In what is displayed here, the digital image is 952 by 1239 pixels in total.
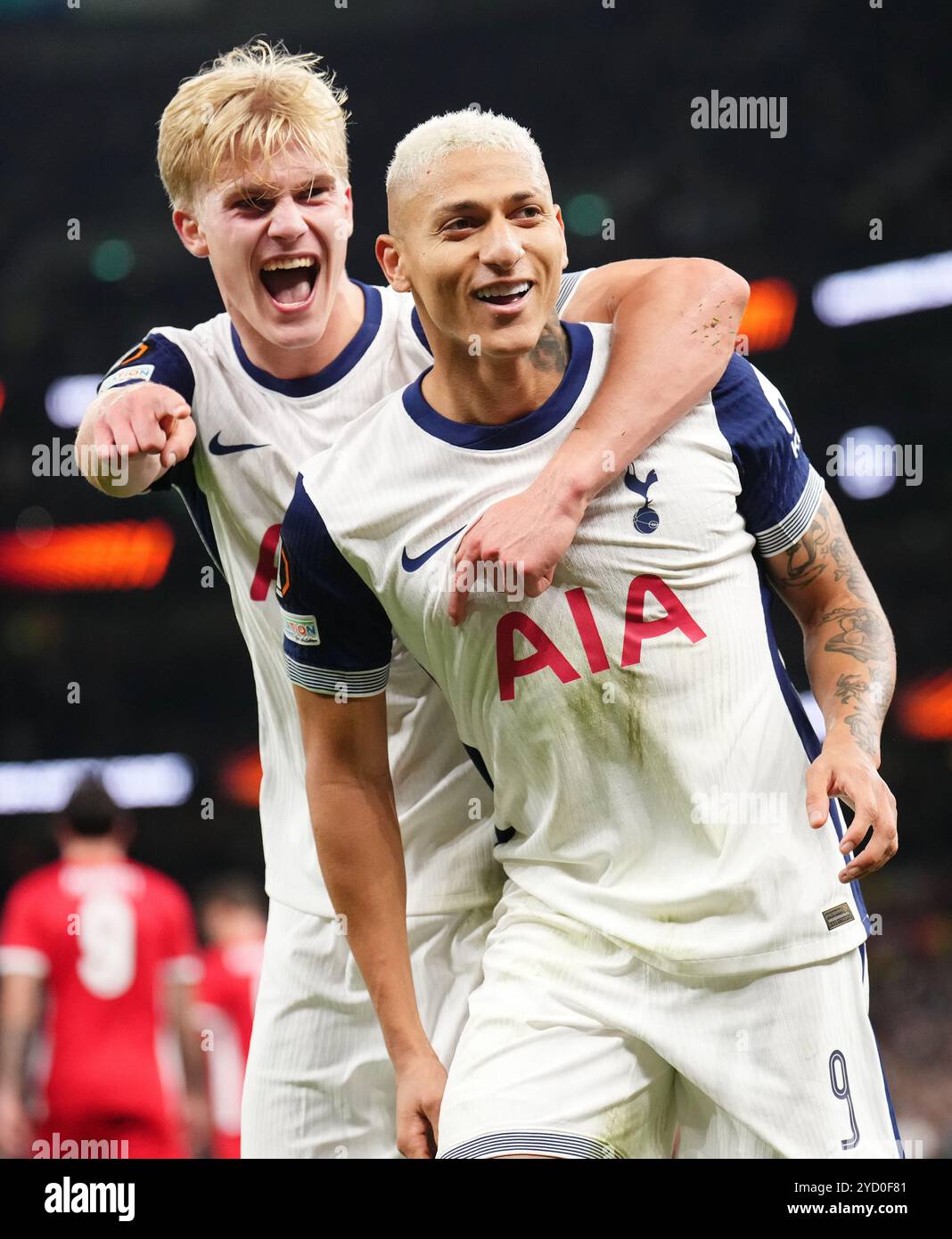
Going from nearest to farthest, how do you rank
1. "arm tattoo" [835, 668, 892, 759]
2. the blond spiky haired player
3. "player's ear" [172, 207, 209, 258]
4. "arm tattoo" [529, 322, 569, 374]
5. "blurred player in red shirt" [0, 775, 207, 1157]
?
1. "arm tattoo" [835, 668, 892, 759]
2. "arm tattoo" [529, 322, 569, 374]
3. the blond spiky haired player
4. "player's ear" [172, 207, 209, 258]
5. "blurred player in red shirt" [0, 775, 207, 1157]

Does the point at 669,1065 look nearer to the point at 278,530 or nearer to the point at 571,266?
the point at 278,530

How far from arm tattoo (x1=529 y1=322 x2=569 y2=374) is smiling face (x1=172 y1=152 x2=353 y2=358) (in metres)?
0.58

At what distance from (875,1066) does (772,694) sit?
1.96 ft

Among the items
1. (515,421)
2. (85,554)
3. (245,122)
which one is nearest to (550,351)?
(515,421)

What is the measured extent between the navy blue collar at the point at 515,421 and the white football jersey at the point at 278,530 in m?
0.36

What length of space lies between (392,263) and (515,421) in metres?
0.37

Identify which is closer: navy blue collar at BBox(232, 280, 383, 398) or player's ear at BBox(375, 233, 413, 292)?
player's ear at BBox(375, 233, 413, 292)

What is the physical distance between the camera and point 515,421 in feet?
8.14

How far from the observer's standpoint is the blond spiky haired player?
2863mm

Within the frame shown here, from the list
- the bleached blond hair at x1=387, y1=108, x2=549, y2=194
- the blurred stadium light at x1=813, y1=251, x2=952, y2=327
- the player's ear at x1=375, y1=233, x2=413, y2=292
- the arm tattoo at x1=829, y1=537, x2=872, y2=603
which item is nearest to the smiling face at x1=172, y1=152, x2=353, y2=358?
the player's ear at x1=375, y1=233, x2=413, y2=292

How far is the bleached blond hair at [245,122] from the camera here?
2928 millimetres

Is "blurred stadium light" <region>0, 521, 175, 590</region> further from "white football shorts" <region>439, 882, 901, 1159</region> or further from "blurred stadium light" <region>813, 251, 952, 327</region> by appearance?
"white football shorts" <region>439, 882, 901, 1159</region>

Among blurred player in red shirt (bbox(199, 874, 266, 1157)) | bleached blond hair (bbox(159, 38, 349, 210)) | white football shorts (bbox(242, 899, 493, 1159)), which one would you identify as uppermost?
bleached blond hair (bbox(159, 38, 349, 210))

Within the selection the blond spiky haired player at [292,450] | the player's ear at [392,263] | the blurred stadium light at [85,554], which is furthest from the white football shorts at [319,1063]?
the blurred stadium light at [85,554]
